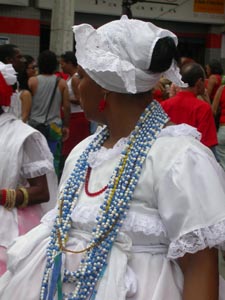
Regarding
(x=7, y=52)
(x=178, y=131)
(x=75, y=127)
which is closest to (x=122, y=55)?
(x=178, y=131)

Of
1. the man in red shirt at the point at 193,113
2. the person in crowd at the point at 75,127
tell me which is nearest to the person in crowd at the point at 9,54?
the man in red shirt at the point at 193,113

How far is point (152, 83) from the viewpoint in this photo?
81.2 inches

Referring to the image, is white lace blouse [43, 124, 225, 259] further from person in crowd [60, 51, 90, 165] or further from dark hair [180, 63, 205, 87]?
person in crowd [60, 51, 90, 165]

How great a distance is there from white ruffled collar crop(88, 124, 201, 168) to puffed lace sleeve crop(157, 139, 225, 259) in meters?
0.15

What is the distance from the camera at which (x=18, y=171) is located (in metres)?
3.27

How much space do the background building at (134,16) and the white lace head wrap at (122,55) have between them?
13.7 meters

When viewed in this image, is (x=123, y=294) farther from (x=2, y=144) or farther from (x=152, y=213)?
(x=2, y=144)

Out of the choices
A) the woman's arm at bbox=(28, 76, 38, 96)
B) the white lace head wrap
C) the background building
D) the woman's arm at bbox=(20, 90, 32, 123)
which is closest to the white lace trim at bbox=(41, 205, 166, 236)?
the white lace head wrap

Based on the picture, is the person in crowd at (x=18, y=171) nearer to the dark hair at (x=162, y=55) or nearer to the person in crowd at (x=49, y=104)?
the dark hair at (x=162, y=55)

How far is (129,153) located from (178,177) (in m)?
0.24

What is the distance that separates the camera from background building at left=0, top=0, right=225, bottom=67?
58.4 feet

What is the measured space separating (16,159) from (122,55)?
54.2 inches

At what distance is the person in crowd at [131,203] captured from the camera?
187cm

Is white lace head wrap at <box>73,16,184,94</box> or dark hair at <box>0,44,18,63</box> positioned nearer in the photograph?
white lace head wrap at <box>73,16,184,94</box>
